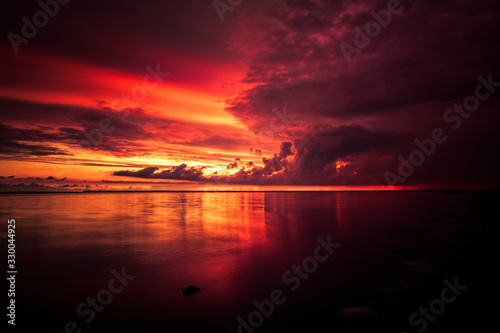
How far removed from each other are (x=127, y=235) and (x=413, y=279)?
2588 centimetres

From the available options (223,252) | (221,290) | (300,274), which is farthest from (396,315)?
(223,252)

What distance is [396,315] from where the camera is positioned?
916 cm

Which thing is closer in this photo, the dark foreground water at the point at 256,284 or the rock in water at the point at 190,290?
the dark foreground water at the point at 256,284

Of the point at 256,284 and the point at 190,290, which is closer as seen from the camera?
the point at 190,290

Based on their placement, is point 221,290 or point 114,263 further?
point 114,263

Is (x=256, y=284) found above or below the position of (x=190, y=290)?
below

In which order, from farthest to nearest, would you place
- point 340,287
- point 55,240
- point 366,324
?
point 55,240 < point 340,287 < point 366,324

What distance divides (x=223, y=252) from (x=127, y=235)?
13059mm

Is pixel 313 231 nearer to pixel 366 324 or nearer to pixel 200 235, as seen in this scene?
pixel 200 235

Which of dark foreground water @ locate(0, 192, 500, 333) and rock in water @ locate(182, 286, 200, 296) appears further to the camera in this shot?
rock in water @ locate(182, 286, 200, 296)

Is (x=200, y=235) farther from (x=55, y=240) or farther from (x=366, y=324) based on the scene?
(x=366, y=324)

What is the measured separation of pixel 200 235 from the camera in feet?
94.2

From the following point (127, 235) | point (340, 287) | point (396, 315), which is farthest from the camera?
point (127, 235)

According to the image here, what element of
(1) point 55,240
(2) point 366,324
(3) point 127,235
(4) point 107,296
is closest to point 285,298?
(2) point 366,324
